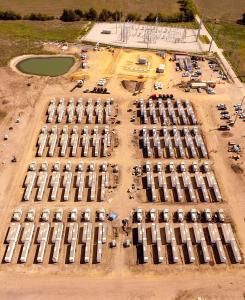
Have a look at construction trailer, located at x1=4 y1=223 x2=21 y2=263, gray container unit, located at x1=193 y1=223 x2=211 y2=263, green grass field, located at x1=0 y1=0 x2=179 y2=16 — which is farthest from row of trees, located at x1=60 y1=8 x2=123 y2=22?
gray container unit, located at x1=193 y1=223 x2=211 y2=263

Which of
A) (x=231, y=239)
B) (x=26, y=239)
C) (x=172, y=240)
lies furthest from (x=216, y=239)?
(x=26, y=239)

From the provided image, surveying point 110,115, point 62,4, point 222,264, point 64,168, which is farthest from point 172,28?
point 222,264

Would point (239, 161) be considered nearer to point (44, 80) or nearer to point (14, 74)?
point (44, 80)

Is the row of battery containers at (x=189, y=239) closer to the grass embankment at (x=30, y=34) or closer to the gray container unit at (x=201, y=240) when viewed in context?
the gray container unit at (x=201, y=240)

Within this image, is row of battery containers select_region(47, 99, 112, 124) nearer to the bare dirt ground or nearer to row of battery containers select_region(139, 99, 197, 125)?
the bare dirt ground

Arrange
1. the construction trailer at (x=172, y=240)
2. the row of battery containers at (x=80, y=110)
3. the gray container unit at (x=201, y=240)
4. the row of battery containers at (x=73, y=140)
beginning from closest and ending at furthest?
Result: the construction trailer at (x=172, y=240), the gray container unit at (x=201, y=240), the row of battery containers at (x=73, y=140), the row of battery containers at (x=80, y=110)

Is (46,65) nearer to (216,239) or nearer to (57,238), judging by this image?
(57,238)

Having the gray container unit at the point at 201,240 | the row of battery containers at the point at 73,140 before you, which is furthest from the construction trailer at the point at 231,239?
the row of battery containers at the point at 73,140
